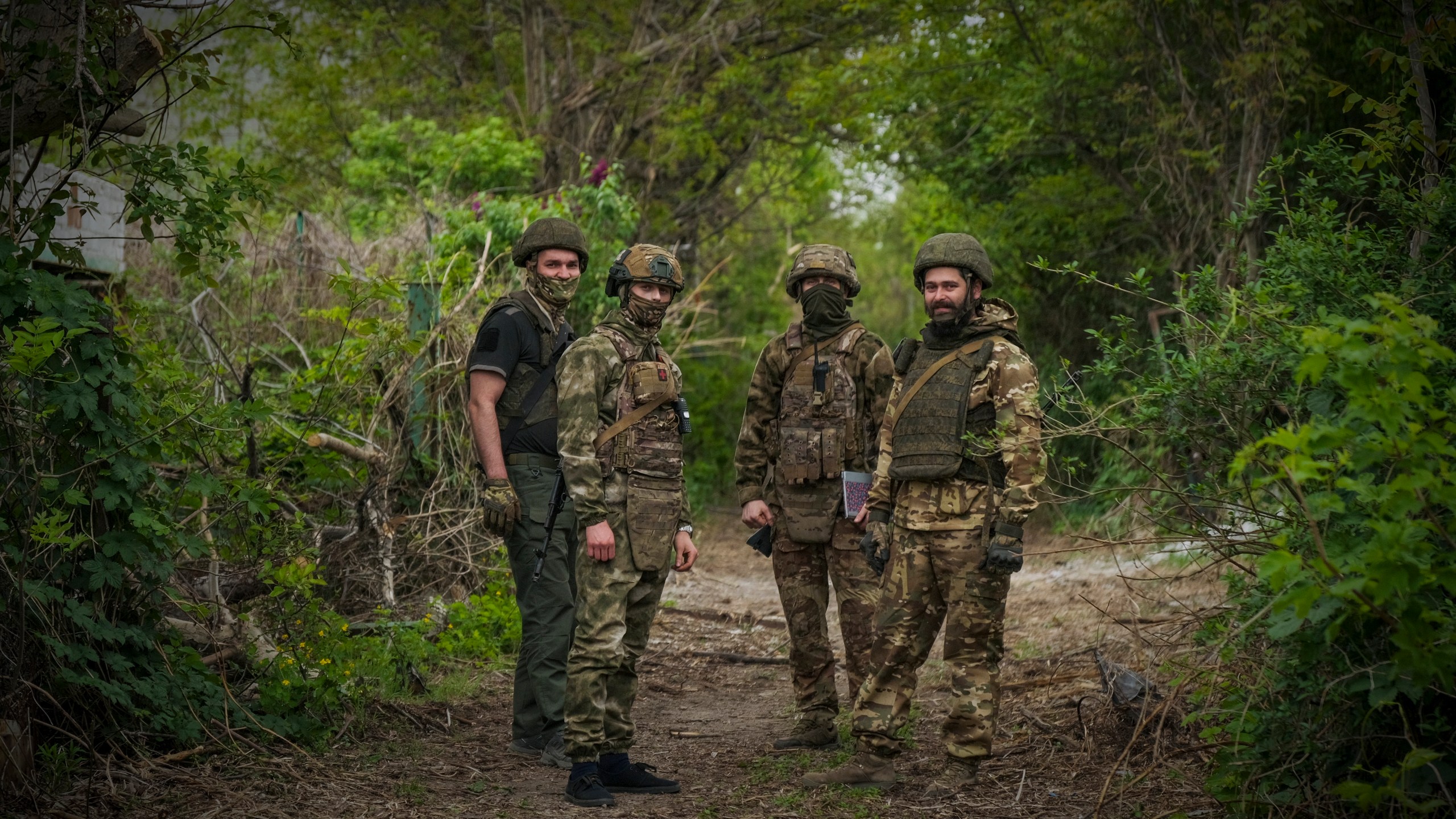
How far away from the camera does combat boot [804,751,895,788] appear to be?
15.8ft

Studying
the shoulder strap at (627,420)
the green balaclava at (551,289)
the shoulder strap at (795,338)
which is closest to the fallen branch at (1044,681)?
the shoulder strap at (795,338)

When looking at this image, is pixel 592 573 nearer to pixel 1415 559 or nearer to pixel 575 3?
pixel 1415 559

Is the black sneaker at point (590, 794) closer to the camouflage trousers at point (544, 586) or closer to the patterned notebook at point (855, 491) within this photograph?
the camouflage trousers at point (544, 586)

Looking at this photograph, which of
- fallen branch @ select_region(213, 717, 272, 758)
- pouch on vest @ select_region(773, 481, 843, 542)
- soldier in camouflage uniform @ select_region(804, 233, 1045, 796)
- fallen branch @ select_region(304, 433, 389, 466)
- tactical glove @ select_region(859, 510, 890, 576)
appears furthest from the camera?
fallen branch @ select_region(304, 433, 389, 466)

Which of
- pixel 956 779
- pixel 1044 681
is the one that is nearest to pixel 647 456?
pixel 956 779

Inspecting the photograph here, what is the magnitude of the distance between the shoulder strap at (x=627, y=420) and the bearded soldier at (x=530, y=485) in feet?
1.95

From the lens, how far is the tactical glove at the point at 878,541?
16.5ft

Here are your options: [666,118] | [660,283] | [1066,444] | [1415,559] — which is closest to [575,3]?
[666,118]

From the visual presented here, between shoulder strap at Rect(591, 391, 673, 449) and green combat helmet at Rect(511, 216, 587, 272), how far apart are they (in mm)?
1019

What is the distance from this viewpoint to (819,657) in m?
5.62

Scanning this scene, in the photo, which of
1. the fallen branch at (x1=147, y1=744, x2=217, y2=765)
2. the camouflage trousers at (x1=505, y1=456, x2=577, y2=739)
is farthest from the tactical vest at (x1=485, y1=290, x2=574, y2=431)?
the fallen branch at (x1=147, y1=744, x2=217, y2=765)

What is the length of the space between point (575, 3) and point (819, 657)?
494 inches

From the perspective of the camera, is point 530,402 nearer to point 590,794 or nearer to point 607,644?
point 607,644

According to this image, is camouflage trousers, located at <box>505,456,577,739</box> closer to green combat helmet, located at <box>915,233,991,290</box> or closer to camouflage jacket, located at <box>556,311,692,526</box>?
camouflage jacket, located at <box>556,311,692,526</box>
